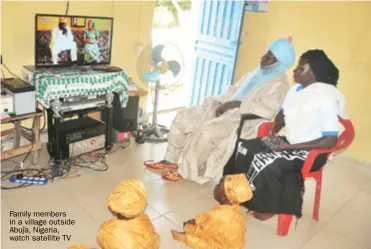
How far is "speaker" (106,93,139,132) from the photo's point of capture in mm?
3264

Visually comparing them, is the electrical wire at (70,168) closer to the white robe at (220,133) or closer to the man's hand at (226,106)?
the white robe at (220,133)

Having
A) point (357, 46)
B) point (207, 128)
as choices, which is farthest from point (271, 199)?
point (357, 46)

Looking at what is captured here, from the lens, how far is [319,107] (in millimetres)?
2143

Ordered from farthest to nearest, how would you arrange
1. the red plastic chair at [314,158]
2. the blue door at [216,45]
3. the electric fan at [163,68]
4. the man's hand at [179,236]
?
the blue door at [216,45]
the electric fan at [163,68]
the red plastic chair at [314,158]
the man's hand at [179,236]

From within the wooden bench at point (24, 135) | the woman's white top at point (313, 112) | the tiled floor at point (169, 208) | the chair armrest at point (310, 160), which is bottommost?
the tiled floor at point (169, 208)

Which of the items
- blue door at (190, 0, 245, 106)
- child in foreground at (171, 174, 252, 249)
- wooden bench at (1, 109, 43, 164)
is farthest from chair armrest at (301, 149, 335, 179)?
wooden bench at (1, 109, 43, 164)

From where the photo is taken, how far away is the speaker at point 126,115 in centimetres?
326

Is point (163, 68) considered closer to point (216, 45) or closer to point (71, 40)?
point (71, 40)

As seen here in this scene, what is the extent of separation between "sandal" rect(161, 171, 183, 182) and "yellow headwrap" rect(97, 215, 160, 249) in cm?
136

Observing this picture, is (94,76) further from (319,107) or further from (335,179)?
(335,179)

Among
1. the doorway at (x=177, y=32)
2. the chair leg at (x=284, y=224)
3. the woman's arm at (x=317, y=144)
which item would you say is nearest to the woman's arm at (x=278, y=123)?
the woman's arm at (x=317, y=144)

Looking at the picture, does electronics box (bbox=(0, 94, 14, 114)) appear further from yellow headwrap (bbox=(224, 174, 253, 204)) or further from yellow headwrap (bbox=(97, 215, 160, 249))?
yellow headwrap (bbox=(224, 174, 253, 204))

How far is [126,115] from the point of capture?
3.29 metres

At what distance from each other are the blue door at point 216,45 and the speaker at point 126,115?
1.07 meters
